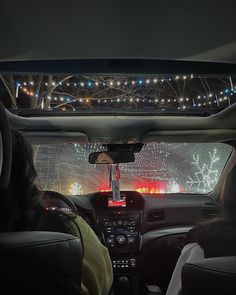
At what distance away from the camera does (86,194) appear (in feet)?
14.6

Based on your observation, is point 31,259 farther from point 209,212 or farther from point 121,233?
point 209,212

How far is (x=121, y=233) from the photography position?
4316 millimetres

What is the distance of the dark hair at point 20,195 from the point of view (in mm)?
1803

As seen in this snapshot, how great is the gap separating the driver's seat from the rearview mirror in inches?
83.7

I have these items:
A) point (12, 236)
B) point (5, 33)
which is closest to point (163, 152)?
point (5, 33)

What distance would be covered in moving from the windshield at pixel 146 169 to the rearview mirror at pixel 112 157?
0.14 m

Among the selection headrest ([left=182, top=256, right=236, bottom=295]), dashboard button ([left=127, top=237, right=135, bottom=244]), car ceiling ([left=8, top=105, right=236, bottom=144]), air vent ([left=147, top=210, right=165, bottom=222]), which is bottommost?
dashboard button ([left=127, top=237, right=135, bottom=244])

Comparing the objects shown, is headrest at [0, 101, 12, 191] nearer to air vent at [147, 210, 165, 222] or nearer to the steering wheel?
the steering wheel

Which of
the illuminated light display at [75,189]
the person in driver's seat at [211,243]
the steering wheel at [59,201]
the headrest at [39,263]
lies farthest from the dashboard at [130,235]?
the headrest at [39,263]

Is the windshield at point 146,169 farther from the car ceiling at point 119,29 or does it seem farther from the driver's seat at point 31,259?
the driver's seat at point 31,259

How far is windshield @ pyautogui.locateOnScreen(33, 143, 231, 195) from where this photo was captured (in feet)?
13.5

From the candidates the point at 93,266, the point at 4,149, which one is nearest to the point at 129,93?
the point at 93,266

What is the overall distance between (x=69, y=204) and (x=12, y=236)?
2063mm

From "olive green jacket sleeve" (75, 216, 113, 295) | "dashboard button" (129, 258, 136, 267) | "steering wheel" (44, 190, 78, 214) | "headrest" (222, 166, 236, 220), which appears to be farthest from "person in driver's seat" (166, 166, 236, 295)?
"dashboard button" (129, 258, 136, 267)
